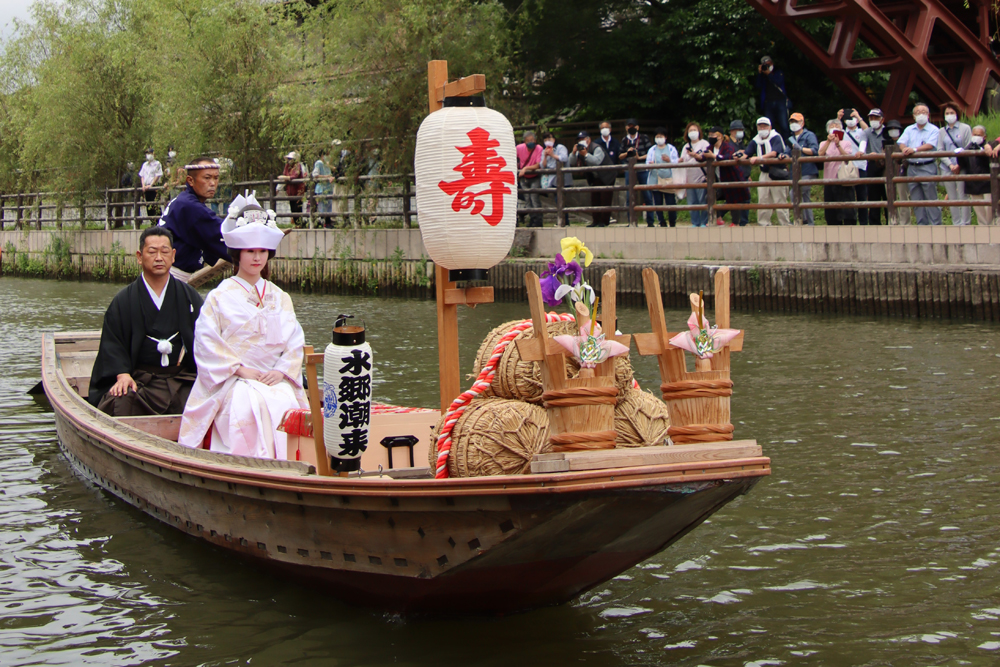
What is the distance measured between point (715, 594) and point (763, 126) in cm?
1191

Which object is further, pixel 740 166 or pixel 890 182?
pixel 740 166

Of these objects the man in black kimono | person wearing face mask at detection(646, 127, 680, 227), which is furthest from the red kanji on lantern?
person wearing face mask at detection(646, 127, 680, 227)

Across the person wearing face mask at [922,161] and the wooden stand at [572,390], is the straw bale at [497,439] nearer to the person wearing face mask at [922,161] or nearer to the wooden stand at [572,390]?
the wooden stand at [572,390]

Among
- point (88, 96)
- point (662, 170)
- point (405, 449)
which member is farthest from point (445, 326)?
point (88, 96)

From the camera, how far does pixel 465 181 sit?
5.81m

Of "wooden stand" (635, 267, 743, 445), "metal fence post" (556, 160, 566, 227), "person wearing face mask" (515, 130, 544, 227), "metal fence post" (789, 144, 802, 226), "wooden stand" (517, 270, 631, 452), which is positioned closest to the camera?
"wooden stand" (517, 270, 631, 452)

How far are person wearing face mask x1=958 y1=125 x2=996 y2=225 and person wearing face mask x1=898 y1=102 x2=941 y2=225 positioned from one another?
0.42 metres

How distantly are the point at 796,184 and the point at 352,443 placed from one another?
12272 mm

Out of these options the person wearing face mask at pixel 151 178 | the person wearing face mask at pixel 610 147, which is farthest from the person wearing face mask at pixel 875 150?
the person wearing face mask at pixel 151 178

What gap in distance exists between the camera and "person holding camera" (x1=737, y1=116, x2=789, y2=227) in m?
16.6

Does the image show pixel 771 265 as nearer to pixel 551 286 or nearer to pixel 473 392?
pixel 551 286

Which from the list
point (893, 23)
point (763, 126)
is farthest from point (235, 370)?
point (893, 23)

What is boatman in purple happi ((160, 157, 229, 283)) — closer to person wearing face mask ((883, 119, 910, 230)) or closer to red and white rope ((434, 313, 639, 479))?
red and white rope ((434, 313, 639, 479))

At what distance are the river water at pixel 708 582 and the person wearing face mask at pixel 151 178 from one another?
18638 mm
